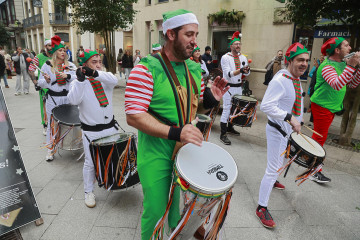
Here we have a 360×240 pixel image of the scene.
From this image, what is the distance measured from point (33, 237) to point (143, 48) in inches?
635

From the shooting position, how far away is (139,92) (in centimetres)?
157

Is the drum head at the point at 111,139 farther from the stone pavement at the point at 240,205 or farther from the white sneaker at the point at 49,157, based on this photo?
the white sneaker at the point at 49,157

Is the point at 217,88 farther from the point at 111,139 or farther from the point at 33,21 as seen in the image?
the point at 33,21

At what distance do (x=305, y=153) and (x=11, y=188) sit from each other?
2988 millimetres

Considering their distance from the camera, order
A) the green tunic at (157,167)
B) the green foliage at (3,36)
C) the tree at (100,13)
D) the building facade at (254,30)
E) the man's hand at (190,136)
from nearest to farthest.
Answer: the man's hand at (190,136)
the green tunic at (157,167)
the building facade at (254,30)
the tree at (100,13)
the green foliage at (3,36)

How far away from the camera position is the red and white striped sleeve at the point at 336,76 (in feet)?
10.4

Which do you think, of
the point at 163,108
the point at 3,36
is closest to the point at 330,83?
the point at 163,108

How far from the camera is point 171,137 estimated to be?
148cm

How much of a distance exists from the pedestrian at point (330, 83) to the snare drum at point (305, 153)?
117 centimetres

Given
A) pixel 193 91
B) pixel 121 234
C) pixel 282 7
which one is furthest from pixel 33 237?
pixel 282 7

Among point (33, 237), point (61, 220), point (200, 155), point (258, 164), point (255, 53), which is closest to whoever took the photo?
point (200, 155)

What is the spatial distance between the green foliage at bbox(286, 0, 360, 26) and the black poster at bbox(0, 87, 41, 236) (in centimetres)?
579

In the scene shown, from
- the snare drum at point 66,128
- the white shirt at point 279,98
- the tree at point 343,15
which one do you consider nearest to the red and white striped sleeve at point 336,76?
the white shirt at point 279,98

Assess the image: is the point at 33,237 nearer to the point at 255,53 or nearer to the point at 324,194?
the point at 324,194
